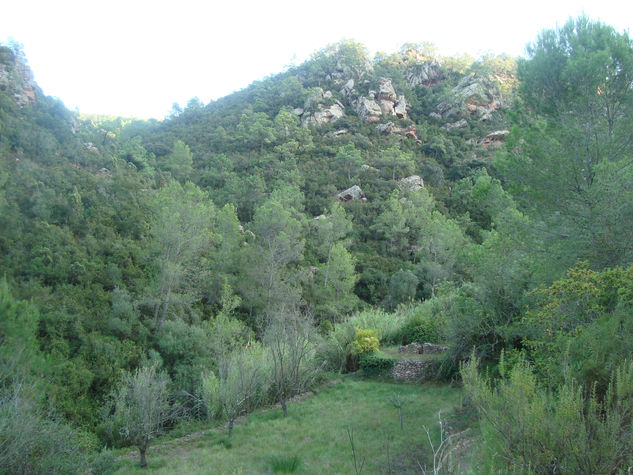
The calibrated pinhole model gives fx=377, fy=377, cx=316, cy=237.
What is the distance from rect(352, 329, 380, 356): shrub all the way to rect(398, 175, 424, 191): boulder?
27.1 meters

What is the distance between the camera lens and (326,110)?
53.7 m

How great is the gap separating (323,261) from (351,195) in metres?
10.1

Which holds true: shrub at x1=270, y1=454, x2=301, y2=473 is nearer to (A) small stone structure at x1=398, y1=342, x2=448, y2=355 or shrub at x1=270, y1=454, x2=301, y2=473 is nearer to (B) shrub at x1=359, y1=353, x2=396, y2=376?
(B) shrub at x1=359, y1=353, x2=396, y2=376

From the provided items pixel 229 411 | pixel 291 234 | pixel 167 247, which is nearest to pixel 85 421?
pixel 229 411

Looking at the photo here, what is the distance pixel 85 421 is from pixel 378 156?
3915 cm

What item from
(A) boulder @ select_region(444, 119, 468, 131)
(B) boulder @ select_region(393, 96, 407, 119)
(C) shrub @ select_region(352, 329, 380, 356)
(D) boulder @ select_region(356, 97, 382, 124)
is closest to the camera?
(C) shrub @ select_region(352, 329, 380, 356)

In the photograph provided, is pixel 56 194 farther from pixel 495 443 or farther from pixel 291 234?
pixel 495 443

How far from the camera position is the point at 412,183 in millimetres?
39469

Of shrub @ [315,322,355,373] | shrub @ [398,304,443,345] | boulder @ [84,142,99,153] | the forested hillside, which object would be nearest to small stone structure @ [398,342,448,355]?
the forested hillside

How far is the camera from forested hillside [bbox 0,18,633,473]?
493 centimetres

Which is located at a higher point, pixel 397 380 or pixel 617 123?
pixel 617 123

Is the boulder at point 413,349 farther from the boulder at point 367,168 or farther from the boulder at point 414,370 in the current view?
the boulder at point 367,168

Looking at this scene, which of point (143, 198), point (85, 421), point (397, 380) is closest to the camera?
point (397, 380)

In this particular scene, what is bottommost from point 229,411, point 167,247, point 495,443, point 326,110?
point 229,411
